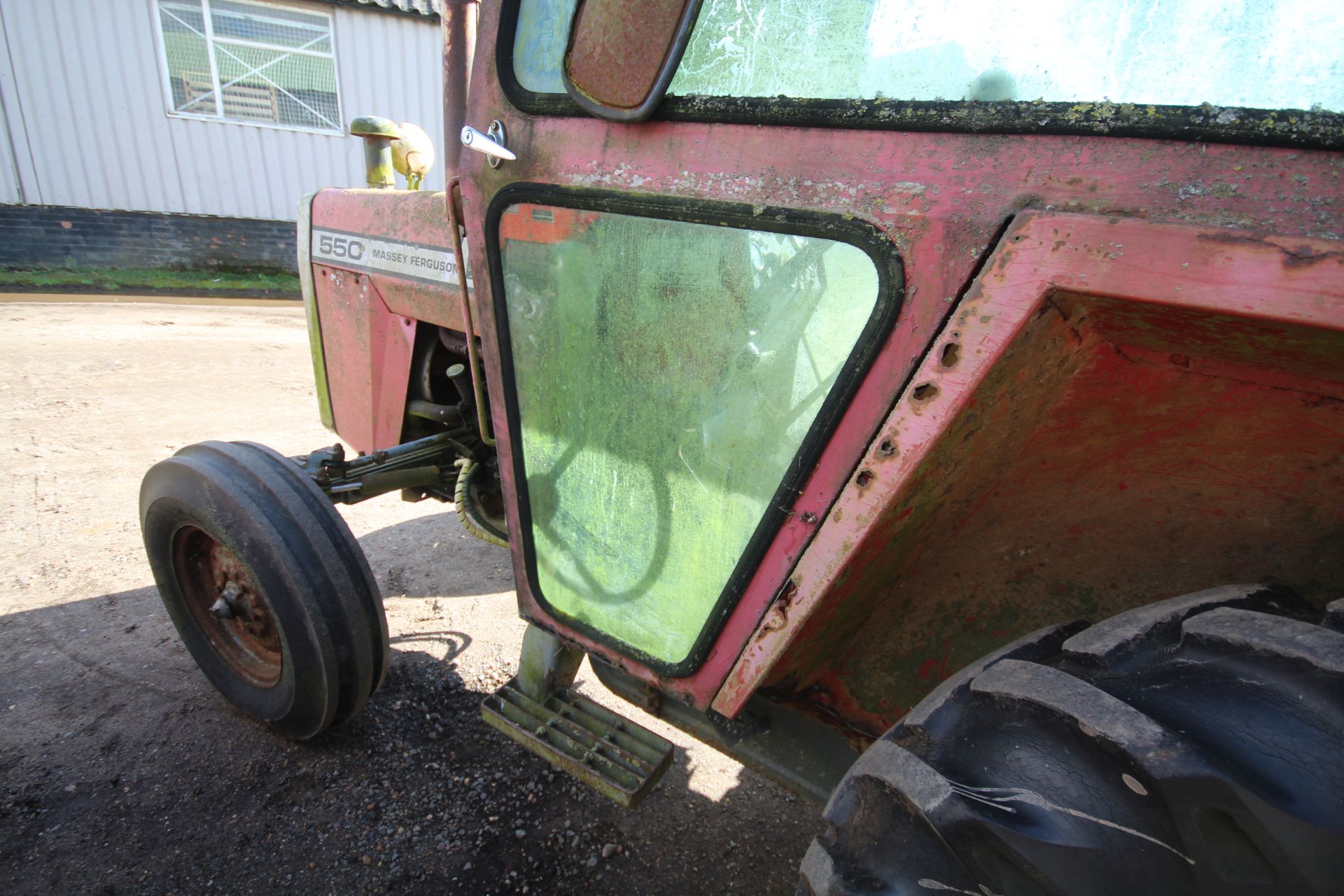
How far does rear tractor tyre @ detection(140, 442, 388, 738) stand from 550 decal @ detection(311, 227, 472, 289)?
634mm

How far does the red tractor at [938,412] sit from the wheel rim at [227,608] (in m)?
0.75

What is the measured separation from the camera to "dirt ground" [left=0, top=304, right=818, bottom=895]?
1629mm

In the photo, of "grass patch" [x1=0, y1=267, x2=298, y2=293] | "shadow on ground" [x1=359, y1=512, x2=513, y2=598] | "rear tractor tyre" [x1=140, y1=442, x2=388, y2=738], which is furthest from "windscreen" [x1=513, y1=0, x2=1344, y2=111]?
"grass patch" [x1=0, y1=267, x2=298, y2=293]

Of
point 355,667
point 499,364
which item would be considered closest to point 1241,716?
point 499,364

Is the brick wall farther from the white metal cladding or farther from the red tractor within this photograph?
the red tractor

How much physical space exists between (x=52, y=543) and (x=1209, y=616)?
3517 mm

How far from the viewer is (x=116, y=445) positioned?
3.76m

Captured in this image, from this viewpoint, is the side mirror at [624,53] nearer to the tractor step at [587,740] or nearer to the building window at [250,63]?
the tractor step at [587,740]

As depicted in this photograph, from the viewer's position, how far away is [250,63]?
891 cm

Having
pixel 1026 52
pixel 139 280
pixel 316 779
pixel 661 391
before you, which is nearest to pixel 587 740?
pixel 661 391

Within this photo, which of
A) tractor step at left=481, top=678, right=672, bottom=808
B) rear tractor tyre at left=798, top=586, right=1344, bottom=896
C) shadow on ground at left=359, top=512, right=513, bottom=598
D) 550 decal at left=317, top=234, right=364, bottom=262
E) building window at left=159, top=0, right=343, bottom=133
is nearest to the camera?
rear tractor tyre at left=798, top=586, right=1344, bottom=896

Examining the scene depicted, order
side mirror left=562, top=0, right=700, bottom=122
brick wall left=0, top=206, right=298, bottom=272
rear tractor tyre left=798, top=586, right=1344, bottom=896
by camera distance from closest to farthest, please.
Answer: rear tractor tyre left=798, top=586, right=1344, bottom=896 < side mirror left=562, top=0, right=700, bottom=122 < brick wall left=0, top=206, right=298, bottom=272

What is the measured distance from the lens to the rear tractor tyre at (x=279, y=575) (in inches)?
65.2

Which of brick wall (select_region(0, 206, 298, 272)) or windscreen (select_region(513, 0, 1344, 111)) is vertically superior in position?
windscreen (select_region(513, 0, 1344, 111))
